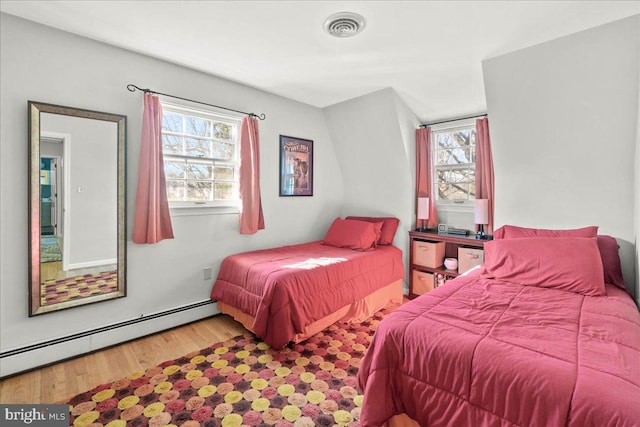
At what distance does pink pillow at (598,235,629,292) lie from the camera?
2023 millimetres

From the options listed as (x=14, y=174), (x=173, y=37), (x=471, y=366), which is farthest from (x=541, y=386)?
(x=14, y=174)

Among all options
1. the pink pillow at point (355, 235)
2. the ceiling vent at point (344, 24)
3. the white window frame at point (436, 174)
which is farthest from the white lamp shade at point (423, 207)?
the ceiling vent at point (344, 24)

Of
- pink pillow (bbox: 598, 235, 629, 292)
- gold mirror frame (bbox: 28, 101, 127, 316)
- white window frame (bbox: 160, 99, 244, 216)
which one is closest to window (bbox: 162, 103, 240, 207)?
white window frame (bbox: 160, 99, 244, 216)

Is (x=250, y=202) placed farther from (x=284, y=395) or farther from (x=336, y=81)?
(x=284, y=395)

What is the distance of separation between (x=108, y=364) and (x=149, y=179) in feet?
4.73

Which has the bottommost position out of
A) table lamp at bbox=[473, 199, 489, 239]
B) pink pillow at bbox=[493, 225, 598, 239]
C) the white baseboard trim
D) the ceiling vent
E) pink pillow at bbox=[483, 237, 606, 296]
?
the white baseboard trim

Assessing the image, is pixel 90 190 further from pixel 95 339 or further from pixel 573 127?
pixel 573 127

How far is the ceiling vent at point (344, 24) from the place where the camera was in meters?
1.92

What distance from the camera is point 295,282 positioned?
237 cm

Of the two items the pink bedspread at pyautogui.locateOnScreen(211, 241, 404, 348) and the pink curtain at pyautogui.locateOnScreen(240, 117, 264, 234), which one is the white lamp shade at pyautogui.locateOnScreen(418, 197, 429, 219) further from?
the pink curtain at pyautogui.locateOnScreen(240, 117, 264, 234)

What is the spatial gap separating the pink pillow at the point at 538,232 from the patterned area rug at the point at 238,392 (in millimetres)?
1570

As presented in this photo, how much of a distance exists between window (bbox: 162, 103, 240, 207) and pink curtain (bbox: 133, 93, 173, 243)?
0.17 meters

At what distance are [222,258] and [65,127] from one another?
1.66 meters

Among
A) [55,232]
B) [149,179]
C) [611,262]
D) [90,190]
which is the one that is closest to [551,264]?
[611,262]
